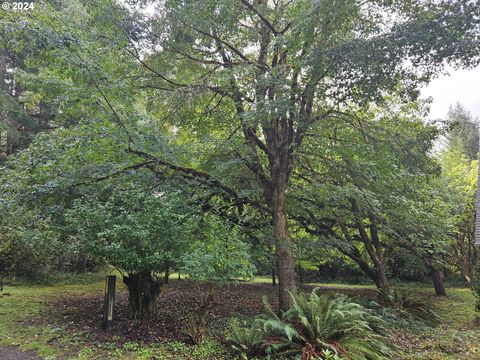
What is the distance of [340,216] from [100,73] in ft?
21.4

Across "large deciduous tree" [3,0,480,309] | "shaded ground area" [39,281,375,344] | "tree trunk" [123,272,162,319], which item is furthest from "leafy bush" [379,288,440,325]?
"tree trunk" [123,272,162,319]

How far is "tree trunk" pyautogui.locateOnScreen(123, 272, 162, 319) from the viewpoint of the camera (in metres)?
5.96

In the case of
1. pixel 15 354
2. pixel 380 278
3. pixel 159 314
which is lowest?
pixel 15 354

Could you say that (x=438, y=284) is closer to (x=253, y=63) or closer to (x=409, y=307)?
(x=409, y=307)

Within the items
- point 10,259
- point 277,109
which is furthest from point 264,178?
point 10,259

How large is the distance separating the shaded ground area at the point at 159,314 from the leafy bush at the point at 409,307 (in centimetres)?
284

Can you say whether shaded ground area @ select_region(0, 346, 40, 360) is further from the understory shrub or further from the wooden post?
the understory shrub

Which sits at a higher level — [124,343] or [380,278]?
[380,278]

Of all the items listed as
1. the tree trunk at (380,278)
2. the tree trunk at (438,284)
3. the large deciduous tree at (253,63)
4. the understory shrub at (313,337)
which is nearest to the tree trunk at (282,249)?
the large deciduous tree at (253,63)

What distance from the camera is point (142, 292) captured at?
6.11 meters

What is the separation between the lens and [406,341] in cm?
594

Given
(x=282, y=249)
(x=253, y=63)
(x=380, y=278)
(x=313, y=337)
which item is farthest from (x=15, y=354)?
(x=380, y=278)

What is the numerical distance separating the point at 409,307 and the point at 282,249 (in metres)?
3.61

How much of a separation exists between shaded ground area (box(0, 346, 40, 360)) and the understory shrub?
2.80 metres
